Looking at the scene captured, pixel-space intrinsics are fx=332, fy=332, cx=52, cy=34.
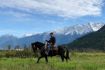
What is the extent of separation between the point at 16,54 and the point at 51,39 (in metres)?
35.9

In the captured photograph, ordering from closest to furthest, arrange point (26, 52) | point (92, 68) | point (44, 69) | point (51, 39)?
point (44, 69) < point (92, 68) < point (51, 39) < point (26, 52)

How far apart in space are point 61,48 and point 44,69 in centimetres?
1454

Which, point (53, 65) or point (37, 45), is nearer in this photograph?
point (53, 65)

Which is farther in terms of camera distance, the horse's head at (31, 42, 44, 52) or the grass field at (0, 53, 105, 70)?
the horse's head at (31, 42, 44, 52)

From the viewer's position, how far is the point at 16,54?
2837 inches

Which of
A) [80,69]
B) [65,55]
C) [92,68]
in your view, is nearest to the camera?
[80,69]

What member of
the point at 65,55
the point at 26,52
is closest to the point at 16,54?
the point at 26,52

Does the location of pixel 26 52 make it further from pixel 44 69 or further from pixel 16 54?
pixel 44 69

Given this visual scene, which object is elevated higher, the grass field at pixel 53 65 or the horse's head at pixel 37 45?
the horse's head at pixel 37 45

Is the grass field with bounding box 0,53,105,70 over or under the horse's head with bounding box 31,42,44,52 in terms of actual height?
under

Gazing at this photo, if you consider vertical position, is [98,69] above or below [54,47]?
below

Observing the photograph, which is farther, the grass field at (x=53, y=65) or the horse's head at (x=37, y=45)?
the horse's head at (x=37, y=45)

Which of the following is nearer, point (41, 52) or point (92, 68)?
point (92, 68)

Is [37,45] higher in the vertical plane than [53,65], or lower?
higher
